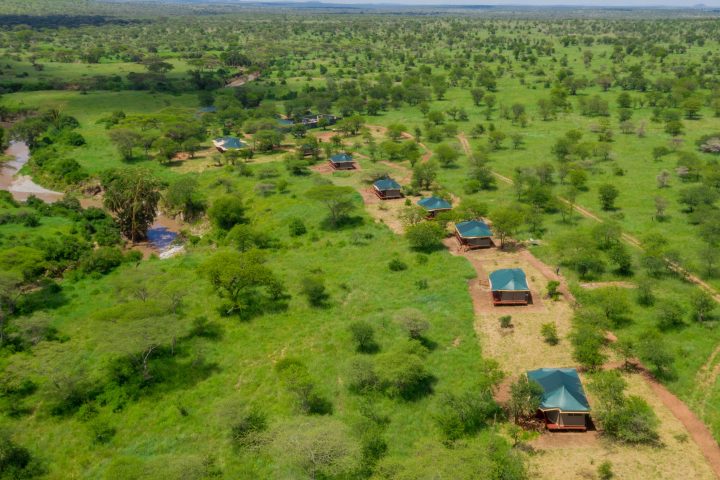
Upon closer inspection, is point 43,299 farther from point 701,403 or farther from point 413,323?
point 701,403

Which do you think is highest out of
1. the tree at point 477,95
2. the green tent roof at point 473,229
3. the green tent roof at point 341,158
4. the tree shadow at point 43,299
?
the tree at point 477,95

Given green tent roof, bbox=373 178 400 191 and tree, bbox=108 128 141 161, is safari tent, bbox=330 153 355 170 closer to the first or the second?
green tent roof, bbox=373 178 400 191

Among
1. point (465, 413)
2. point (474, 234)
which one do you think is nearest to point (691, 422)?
point (465, 413)

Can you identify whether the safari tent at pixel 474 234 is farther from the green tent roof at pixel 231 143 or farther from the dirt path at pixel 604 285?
the green tent roof at pixel 231 143

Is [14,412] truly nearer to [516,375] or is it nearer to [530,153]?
[516,375]

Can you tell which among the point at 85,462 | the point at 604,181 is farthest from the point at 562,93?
the point at 85,462

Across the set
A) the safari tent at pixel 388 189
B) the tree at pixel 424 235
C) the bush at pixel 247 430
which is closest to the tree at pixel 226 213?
the safari tent at pixel 388 189

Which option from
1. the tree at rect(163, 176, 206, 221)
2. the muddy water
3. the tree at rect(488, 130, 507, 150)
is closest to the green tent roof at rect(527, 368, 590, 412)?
the tree at rect(163, 176, 206, 221)
